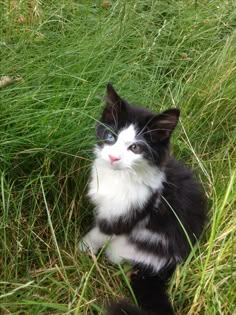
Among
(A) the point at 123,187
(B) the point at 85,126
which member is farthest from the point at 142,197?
(B) the point at 85,126

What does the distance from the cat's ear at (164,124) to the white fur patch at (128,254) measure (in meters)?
0.47

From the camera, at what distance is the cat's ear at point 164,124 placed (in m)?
1.68

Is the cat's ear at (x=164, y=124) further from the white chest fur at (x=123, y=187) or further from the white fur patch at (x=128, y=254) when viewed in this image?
the white fur patch at (x=128, y=254)

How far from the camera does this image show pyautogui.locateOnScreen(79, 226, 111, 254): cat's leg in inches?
77.1

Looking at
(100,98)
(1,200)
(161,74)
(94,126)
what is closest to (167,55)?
(161,74)

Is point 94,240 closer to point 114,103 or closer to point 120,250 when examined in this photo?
point 120,250

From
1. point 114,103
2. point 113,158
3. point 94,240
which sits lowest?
point 94,240

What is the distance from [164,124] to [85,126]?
477 mm

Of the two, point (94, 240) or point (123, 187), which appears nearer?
point (123, 187)

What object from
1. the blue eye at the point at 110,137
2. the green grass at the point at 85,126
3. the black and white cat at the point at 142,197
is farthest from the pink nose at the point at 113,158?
the green grass at the point at 85,126

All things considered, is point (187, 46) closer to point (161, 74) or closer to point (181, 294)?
point (161, 74)

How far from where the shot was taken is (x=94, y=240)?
6.60 ft

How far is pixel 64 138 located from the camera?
199 cm

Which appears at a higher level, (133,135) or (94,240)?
(133,135)
